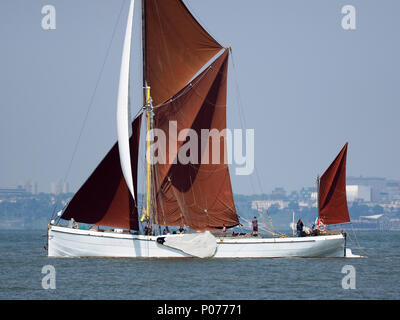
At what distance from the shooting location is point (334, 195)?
191 ft

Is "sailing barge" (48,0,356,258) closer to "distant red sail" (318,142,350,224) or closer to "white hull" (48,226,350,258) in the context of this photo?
"white hull" (48,226,350,258)

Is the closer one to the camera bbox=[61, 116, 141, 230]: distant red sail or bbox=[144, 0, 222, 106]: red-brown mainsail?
bbox=[61, 116, 141, 230]: distant red sail

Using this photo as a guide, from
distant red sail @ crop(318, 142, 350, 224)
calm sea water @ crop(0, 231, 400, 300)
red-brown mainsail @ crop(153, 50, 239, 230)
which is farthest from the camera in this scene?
distant red sail @ crop(318, 142, 350, 224)

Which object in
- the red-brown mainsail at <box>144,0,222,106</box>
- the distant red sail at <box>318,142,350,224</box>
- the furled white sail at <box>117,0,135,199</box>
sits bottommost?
the distant red sail at <box>318,142,350,224</box>

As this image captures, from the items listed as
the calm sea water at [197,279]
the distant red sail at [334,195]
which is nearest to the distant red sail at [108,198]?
the calm sea water at [197,279]

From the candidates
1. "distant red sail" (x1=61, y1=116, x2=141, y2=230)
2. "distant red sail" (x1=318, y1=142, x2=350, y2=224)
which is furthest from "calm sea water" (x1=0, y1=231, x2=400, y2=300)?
"distant red sail" (x1=318, y1=142, x2=350, y2=224)

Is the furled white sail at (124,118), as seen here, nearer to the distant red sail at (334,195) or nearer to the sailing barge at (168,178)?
the sailing barge at (168,178)

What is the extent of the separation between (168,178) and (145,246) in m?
4.50

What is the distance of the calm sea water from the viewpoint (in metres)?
40.4

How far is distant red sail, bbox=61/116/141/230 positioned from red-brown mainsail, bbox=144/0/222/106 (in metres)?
3.54

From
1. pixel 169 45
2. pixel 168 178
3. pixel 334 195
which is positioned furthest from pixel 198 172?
pixel 334 195

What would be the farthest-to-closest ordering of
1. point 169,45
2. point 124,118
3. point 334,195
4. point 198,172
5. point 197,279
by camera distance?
point 334,195 < point 198,172 < point 169,45 < point 124,118 < point 197,279

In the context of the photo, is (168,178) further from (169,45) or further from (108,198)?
(169,45)
